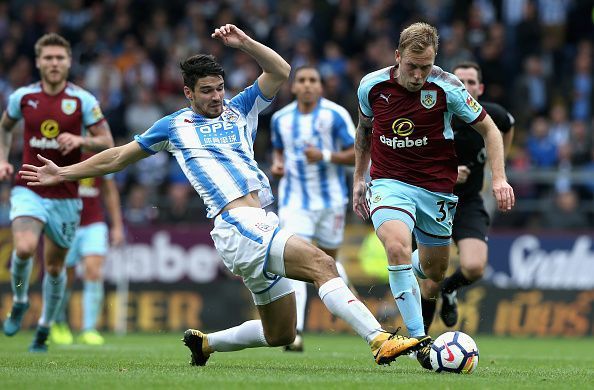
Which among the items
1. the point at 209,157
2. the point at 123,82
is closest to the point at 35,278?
the point at 123,82

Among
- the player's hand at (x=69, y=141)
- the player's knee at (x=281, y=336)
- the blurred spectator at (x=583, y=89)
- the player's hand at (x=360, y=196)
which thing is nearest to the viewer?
the player's knee at (x=281, y=336)

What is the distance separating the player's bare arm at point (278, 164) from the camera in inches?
519

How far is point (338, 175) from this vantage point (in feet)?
44.4

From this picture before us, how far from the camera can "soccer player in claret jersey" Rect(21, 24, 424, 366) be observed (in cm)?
818

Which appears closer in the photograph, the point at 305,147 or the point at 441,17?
the point at 305,147

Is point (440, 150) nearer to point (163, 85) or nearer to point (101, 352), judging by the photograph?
point (101, 352)

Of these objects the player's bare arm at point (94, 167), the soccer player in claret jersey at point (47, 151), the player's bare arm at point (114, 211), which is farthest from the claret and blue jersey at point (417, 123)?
the player's bare arm at point (114, 211)

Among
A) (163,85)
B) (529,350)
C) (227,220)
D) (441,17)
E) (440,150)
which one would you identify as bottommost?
(529,350)

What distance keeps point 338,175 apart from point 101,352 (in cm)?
380

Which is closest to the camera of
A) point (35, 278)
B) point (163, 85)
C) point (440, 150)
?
point (440, 150)

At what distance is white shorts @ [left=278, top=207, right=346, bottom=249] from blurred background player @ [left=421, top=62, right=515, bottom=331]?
7.49 ft

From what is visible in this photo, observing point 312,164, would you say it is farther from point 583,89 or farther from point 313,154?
point 583,89

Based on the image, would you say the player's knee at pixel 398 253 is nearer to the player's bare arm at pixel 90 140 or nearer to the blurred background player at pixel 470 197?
the blurred background player at pixel 470 197

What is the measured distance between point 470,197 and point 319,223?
2577 millimetres
